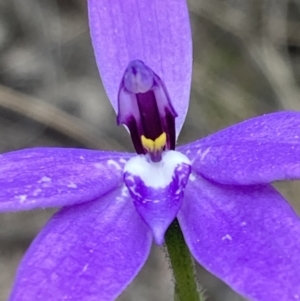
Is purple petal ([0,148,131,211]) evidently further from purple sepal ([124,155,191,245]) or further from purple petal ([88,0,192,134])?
purple petal ([88,0,192,134])

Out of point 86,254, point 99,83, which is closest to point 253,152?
point 86,254

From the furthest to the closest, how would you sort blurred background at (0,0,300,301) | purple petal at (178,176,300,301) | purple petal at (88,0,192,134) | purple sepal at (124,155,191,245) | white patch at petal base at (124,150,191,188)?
blurred background at (0,0,300,301) < purple petal at (88,0,192,134) < white patch at petal base at (124,150,191,188) < purple sepal at (124,155,191,245) < purple petal at (178,176,300,301)

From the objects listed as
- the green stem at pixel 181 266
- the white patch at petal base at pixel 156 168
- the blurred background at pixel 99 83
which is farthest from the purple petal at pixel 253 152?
the blurred background at pixel 99 83

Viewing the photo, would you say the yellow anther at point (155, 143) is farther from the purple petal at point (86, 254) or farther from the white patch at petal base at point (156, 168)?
the purple petal at point (86, 254)

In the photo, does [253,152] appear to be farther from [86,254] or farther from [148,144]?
[86,254]

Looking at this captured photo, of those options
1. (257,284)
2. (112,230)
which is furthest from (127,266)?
(257,284)

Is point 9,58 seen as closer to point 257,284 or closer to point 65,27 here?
point 65,27

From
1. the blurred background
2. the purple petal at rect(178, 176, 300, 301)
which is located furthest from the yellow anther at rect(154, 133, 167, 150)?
the blurred background
